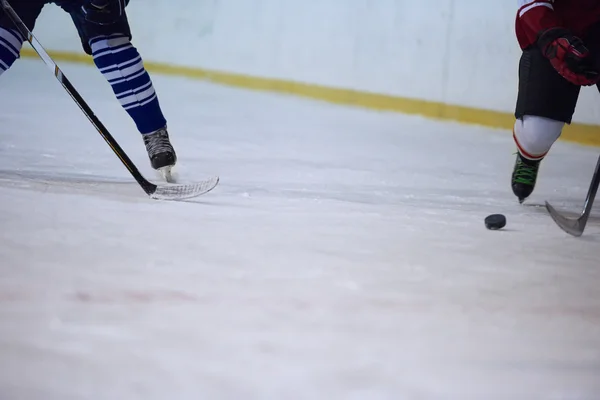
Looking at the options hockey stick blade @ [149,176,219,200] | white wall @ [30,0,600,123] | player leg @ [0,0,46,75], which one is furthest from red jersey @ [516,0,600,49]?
white wall @ [30,0,600,123]

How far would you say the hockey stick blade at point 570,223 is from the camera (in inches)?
55.5

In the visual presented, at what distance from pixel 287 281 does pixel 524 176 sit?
35.1 inches

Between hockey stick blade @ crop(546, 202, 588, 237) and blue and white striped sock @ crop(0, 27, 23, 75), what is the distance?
1.31m

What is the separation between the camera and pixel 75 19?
157 centimetres

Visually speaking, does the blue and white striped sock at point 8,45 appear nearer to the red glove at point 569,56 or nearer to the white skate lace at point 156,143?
the white skate lace at point 156,143

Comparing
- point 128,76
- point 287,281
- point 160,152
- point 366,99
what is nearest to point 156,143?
point 160,152

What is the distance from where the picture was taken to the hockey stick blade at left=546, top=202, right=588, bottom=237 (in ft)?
4.63

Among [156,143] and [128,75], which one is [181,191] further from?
[128,75]

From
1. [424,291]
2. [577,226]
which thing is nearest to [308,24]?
[577,226]

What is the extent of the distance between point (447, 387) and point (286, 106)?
2398 mm

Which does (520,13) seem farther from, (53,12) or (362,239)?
(53,12)

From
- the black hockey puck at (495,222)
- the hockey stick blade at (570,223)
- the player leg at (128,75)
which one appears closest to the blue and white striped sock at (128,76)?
the player leg at (128,75)

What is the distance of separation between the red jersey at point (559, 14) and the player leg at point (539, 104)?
0.20ft

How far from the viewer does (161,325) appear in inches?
32.5
